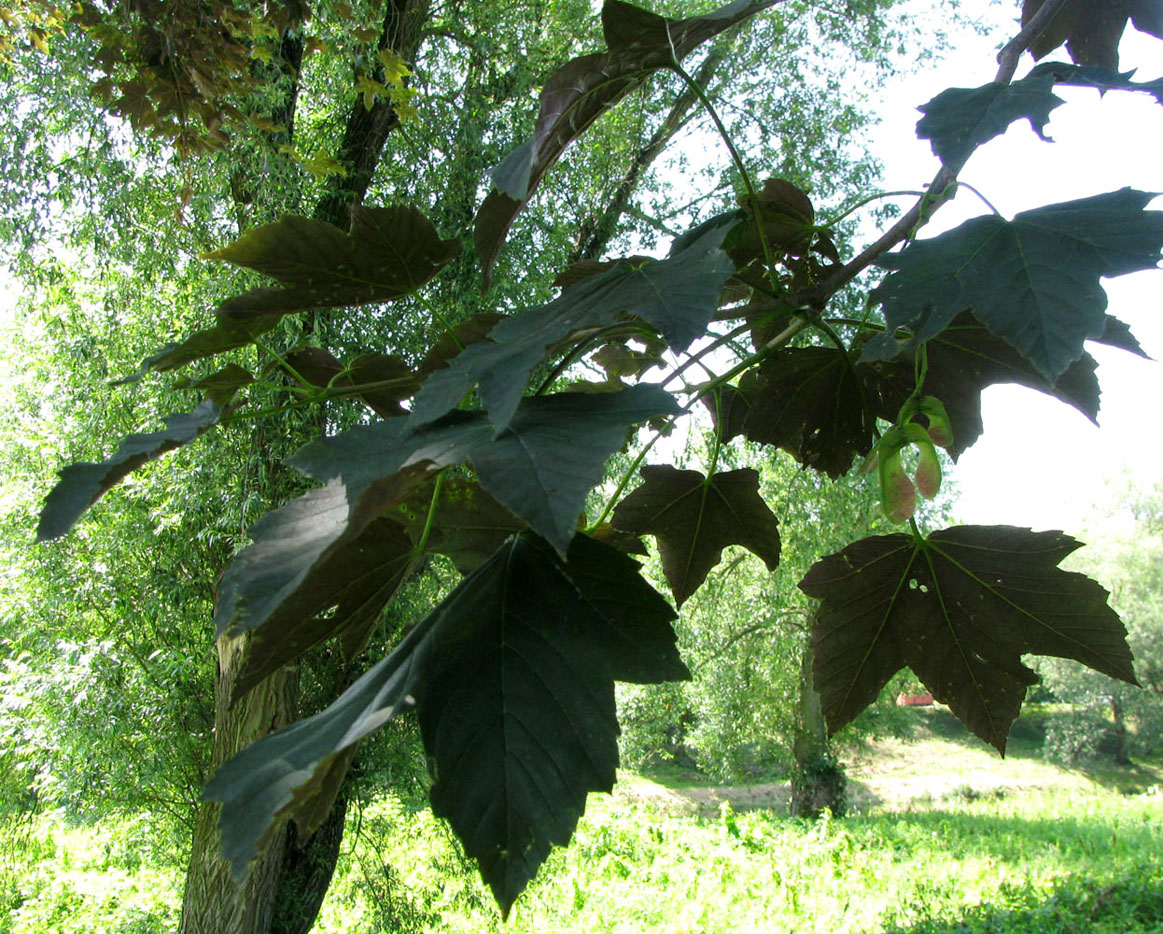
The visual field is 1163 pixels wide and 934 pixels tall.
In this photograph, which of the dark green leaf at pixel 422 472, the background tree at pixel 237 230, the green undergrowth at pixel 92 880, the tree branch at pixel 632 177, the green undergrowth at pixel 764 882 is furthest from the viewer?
the tree branch at pixel 632 177

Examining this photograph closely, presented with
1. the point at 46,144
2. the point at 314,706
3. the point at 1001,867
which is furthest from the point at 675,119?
the point at 1001,867

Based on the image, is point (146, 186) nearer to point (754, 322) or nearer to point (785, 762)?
point (754, 322)

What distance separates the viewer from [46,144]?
347 cm

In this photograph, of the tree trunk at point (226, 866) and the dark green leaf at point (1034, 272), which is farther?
the tree trunk at point (226, 866)

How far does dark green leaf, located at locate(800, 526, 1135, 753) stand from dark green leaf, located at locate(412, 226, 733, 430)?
0.21m

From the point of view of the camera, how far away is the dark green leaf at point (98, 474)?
27 cm

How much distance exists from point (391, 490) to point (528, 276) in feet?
12.0

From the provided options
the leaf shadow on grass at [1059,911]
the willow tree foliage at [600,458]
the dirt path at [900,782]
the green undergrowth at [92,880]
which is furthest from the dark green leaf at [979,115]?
the dirt path at [900,782]

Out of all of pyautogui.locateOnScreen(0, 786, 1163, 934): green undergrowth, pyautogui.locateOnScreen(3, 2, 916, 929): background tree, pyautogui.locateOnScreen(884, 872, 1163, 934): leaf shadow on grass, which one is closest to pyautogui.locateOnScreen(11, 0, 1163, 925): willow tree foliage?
pyautogui.locateOnScreen(3, 2, 916, 929): background tree

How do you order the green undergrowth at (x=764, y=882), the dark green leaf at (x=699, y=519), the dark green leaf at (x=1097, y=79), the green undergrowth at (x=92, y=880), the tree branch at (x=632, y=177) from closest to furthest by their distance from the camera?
the dark green leaf at (x=1097, y=79) < the dark green leaf at (x=699, y=519) < the green undergrowth at (x=764, y=882) < the green undergrowth at (x=92, y=880) < the tree branch at (x=632, y=177)

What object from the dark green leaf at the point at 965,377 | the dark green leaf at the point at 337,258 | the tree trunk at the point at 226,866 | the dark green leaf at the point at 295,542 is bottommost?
the tree trunk at the point at 226,866

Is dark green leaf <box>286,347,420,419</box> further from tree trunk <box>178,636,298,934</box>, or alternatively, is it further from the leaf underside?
tree trunk <box>178,636,298,934</box>

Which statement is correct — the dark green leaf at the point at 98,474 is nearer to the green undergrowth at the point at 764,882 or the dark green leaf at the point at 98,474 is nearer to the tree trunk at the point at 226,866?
Answer: the tree trunk at the point at 226,866

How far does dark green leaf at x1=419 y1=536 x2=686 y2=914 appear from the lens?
247mm
